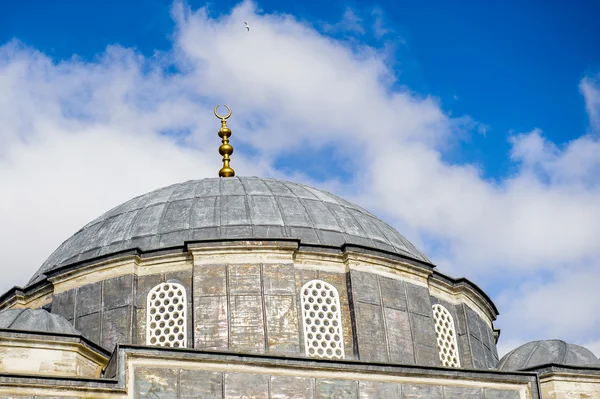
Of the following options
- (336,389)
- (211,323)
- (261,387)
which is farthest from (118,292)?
(336,389)

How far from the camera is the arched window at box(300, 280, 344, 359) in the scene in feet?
87.1

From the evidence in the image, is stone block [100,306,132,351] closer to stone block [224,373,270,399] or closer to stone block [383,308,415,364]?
stone block [224,373,270,399]

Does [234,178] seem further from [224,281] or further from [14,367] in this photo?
[14,367]

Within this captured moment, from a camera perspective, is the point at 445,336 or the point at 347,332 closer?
the point at 347,332

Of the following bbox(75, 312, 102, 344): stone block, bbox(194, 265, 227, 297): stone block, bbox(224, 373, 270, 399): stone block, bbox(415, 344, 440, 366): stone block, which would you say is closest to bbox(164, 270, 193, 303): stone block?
bbox(194, 265, 227, 297): stone block

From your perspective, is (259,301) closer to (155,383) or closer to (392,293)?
(392,293)

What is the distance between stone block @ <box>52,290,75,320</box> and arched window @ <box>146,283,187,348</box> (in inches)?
84.1

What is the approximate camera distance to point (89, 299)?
91.5 feet

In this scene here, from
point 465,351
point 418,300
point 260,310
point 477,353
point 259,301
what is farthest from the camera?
point 477,353

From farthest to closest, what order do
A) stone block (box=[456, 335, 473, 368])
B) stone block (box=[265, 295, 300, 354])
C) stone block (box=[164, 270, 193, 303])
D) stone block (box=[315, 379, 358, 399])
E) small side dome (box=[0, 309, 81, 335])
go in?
stone block (box=[456, 335, 473, 368])
stone block (box=[164, 270, 193, 303])
stone block (box=[265, 295, 300, 354])
small side dome (box=[0, 309, 81, 335])
stone block (box=[315, 379, 358, 399])

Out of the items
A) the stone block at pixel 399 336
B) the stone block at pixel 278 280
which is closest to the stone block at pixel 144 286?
the stone block at pixel 278 280

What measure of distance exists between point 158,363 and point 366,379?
4.42 m

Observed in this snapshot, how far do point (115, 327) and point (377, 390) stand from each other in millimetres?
7063

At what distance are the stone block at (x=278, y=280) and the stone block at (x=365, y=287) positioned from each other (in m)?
1.55
